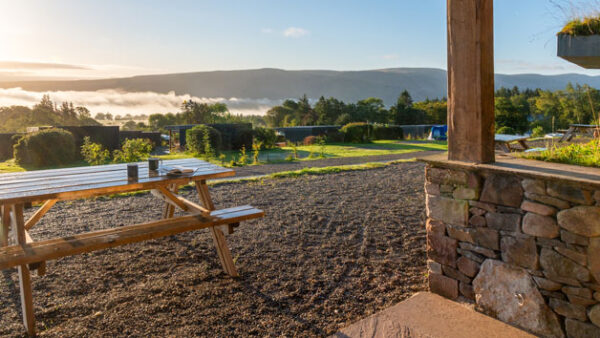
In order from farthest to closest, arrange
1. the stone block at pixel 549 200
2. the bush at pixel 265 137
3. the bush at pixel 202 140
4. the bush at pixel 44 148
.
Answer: the bush at pixel 265 137
the bush at pixel 202 140
the bush at pixel 44 148
the stone block at pixel 549 200

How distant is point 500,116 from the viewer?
24344mm

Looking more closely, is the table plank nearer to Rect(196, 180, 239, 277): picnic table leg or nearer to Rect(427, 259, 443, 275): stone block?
Rect(196, 180, 239, 277): picnic table leg

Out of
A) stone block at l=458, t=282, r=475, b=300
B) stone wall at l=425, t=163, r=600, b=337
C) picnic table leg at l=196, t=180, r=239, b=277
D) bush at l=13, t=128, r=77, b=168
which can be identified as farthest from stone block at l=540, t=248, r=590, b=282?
bush at l=13, t=128, r=77, b=168

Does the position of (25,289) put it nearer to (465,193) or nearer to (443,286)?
(443,286)

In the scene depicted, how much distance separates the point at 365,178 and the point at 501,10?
5808 mm

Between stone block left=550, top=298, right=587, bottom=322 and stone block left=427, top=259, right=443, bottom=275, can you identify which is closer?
stone block left=550, top=298, right=587, bottom=322

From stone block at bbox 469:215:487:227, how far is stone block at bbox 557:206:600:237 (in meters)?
0.46

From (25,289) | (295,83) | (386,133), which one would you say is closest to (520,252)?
(25,289)

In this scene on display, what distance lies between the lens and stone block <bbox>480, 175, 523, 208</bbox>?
247 cm

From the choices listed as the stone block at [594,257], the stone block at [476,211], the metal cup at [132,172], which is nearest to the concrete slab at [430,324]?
the stone block at [594,257]

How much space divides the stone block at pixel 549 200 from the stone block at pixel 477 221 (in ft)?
1.11

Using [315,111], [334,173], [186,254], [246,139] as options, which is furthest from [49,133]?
[315,111]

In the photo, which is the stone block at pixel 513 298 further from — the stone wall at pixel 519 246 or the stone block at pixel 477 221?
the stone block at pixel 477 221

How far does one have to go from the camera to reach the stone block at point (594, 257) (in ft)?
7.20
